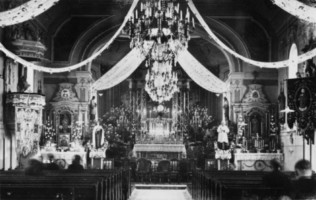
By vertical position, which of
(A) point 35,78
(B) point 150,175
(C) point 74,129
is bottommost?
(B) point 150,175

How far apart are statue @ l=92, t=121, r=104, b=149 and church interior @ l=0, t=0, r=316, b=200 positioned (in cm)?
4

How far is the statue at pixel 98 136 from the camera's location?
808 inches

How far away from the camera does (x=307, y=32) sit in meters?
16.1

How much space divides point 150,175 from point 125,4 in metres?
6.12

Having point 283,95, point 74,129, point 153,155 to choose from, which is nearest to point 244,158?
point 283,95

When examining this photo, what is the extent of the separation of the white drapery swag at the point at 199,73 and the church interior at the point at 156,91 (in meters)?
0.06

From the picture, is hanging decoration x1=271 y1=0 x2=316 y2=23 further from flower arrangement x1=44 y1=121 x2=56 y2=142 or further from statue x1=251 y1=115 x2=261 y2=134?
flower arrangement x1=44 y1=121 x2=56 y2=142

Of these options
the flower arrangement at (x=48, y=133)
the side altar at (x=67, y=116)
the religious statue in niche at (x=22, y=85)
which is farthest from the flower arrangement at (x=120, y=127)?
the religious statue in niche at (x=22, y=85)

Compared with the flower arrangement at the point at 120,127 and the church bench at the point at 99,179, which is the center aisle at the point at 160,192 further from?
the flower arrangement at the point at 120,127

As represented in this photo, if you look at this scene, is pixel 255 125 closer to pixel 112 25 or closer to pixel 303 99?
pixel 112 25

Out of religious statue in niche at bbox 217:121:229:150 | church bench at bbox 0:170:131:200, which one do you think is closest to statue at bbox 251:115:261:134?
religious statue in niche at bbox 217:121:229:150

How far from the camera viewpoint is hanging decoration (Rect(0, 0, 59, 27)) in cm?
1056

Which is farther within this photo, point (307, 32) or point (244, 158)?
point (244, 158)

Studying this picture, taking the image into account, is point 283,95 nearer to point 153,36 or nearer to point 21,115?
point 153,36
